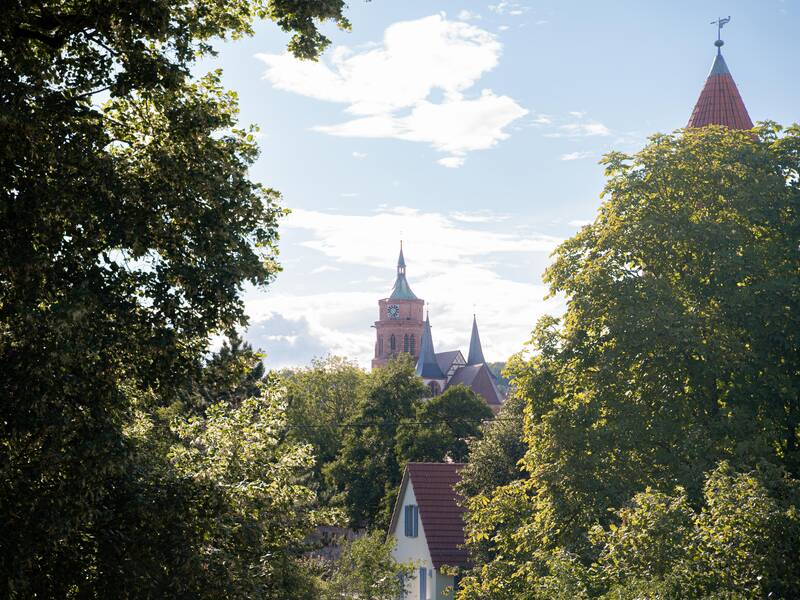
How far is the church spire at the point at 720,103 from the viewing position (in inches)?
1486

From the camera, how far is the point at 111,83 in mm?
11008

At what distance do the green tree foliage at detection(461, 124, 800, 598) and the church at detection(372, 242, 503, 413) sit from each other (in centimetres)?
10742

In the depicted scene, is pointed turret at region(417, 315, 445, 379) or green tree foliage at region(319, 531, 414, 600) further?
pointed turret at region(417, 315, 445, 379)

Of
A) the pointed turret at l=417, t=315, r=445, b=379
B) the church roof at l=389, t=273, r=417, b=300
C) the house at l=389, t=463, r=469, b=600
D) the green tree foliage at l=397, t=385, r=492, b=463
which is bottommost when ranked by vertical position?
the house at l=389, t=463, r=469, b=600

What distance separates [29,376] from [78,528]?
5.93ft

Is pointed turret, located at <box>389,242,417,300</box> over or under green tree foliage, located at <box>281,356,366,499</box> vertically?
over

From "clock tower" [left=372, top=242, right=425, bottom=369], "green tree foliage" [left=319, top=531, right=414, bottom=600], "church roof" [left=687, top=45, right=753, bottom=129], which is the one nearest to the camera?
"green tree foliage" [left=319, top=531, right=414, bottom=600]

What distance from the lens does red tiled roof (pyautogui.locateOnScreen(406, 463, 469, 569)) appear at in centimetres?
3981

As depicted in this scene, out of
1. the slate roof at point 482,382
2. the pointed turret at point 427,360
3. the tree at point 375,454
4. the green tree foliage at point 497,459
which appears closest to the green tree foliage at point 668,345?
the green tree foliage at point 497,459

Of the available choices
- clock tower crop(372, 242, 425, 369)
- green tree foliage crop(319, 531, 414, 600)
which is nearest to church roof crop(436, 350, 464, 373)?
clock tower crop(372, 242, 425, 369)

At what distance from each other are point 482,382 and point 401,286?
40.4 m

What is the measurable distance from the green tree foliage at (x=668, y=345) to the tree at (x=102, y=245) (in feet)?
33.7

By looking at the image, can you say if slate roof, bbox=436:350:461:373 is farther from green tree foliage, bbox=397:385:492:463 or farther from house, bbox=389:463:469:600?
house, bbox=389:463:469:600

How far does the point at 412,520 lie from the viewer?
42.2 meters
